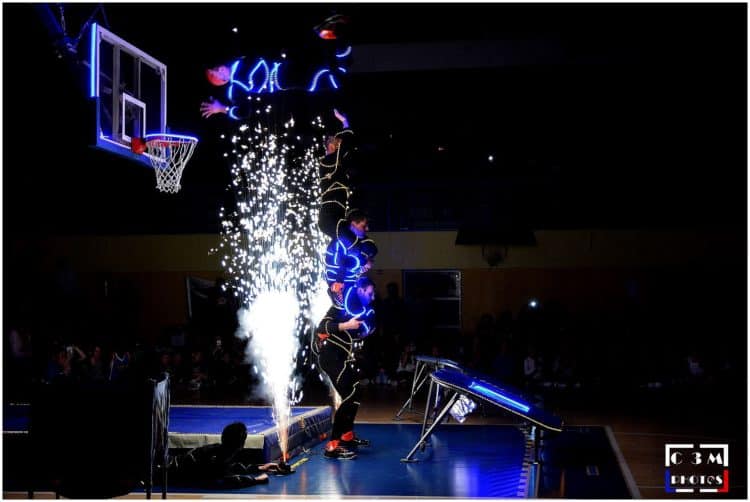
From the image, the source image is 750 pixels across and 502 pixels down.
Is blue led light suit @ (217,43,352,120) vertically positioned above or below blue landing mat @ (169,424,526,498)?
above

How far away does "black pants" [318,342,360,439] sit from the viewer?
7395 millimetres

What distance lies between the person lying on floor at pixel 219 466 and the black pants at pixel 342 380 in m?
1.06

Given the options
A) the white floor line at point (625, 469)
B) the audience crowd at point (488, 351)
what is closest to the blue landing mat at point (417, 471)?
the white floor line at point (625, 469)

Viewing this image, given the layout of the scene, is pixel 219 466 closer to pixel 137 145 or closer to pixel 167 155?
pixel 137 145

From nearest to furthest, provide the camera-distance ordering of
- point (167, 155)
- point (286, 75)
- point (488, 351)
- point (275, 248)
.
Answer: point (286, 75) < point (167, 155) < point (275, 248) < point (488, 351)

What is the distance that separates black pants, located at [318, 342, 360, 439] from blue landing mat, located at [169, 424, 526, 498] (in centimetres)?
31

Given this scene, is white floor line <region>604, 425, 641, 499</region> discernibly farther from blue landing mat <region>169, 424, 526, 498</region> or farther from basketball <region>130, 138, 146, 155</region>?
basketball <region>130, 138, 146, 155</region>

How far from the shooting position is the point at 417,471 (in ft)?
22.1

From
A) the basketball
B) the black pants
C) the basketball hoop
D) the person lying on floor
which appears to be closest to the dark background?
the basketball

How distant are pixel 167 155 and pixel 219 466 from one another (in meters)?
3.53

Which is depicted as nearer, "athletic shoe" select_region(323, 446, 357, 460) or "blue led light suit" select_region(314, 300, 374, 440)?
"athletic shoe" select_region(323, 446, 357, 460)

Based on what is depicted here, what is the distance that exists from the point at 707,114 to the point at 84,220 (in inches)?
452

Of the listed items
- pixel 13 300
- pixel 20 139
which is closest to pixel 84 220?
pixel 13 300

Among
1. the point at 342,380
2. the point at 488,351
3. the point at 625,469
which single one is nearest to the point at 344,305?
the point at 342,380
